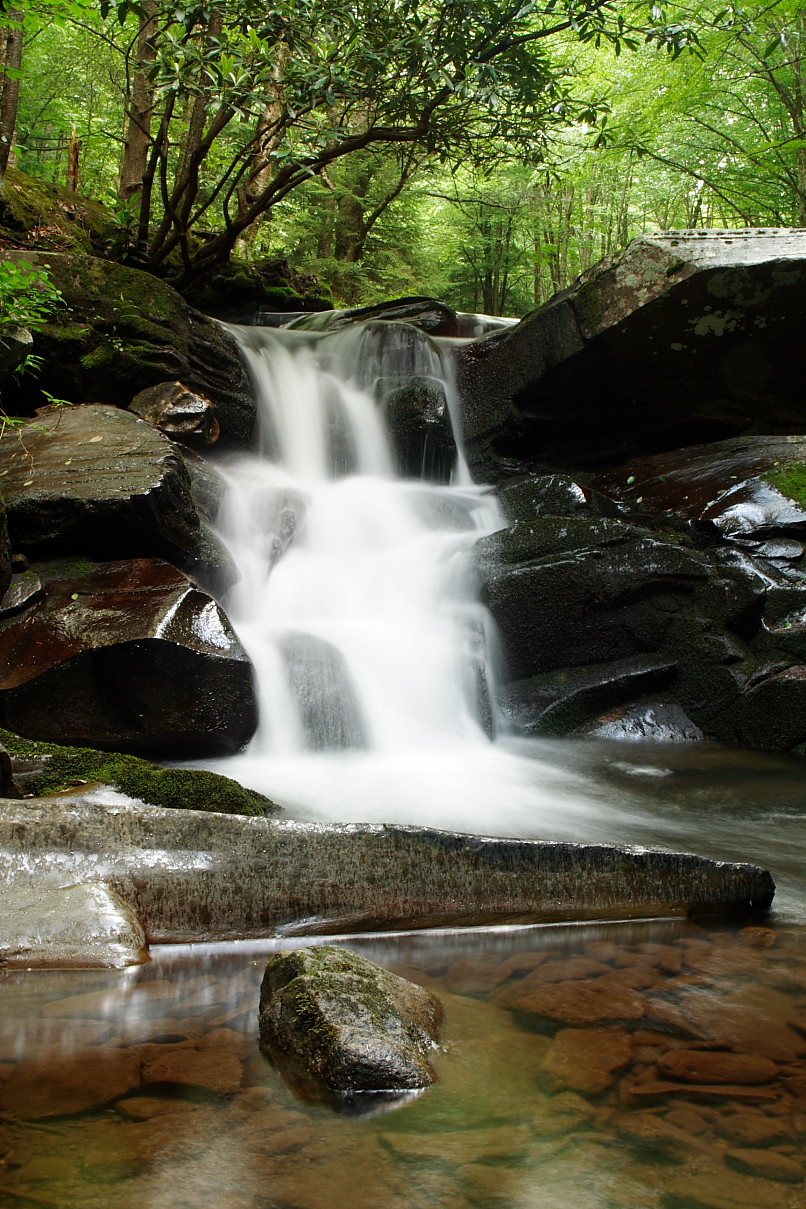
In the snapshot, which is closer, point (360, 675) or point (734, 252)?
point (360, 675)

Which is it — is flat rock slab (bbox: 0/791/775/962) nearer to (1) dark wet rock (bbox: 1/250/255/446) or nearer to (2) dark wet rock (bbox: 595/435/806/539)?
(2) dark wet rock (bbox: 595/435/806/539)

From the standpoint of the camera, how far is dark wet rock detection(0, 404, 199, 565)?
5891 millimetres

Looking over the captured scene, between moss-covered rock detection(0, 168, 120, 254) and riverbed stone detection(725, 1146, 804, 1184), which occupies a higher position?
moss-covered rock detection(0, 168, 120, 254)

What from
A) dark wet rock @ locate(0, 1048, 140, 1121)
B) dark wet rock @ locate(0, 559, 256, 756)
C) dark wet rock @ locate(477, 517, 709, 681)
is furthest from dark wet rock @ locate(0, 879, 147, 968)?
dark wet rock @ locate(477, 517, 709, 681)

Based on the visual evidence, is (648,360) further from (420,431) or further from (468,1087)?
(468,1087)

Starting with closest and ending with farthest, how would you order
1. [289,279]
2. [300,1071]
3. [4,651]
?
[300,1071] → [4,651] → [289,279]

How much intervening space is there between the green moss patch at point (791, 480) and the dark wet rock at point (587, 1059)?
7.20 meters

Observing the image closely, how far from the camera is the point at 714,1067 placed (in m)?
2.11

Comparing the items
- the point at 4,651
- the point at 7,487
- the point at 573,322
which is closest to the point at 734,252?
the point at 573,322

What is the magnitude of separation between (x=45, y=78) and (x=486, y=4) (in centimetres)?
1328

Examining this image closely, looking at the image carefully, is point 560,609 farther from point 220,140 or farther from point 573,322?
point 220,140

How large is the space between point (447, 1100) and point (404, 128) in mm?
10700

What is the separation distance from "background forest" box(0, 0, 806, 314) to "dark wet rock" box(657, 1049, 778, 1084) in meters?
7.71

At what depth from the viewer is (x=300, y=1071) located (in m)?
1.99
